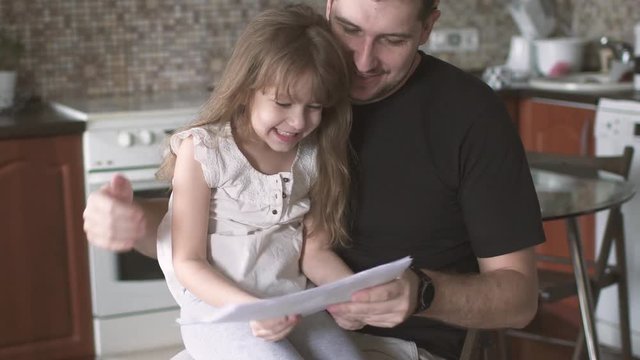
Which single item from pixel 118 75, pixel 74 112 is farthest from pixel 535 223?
pixel 118 75

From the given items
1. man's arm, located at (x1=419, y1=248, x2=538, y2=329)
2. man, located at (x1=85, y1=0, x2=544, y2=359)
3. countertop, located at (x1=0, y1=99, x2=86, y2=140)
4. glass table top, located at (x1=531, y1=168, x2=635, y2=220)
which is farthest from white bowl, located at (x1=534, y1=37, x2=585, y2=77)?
man's arm, located at (x1=419, y1=248, x2=538, y2=329)

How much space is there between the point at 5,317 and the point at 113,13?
1270 mm

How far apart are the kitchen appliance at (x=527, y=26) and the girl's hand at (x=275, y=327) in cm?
320

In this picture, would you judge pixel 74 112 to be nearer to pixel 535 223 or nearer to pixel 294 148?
pixel 294 148

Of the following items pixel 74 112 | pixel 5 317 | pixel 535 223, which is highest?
pixel 535 223

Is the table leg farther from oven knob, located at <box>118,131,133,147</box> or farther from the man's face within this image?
oven knob, located at <box>118,131,133,147</box>

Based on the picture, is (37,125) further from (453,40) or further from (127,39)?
(453,40)

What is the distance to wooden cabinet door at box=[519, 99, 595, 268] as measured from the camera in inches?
148

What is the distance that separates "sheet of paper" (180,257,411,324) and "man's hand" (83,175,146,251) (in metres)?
0.29

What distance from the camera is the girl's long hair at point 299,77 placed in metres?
1.57

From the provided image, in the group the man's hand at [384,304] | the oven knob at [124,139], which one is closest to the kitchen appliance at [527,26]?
the oven knob at [124,139]

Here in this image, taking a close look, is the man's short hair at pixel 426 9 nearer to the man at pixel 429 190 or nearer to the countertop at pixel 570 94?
the man at pixel 429 190

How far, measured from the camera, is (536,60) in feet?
14.8

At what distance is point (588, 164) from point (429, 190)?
44.0 inches
